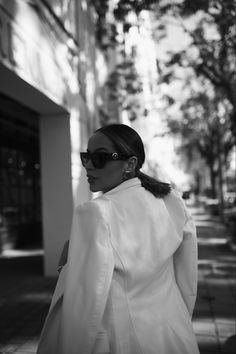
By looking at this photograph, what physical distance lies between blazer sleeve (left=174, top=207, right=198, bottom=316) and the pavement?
2297mm

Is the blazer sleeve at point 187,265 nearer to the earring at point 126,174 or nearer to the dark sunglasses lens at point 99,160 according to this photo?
the earring at point 126,174

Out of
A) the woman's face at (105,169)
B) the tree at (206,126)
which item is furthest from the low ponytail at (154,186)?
the tree at (206,126)

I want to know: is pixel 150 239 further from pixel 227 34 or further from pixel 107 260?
pixel 227 34

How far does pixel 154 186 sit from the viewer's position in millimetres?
1651

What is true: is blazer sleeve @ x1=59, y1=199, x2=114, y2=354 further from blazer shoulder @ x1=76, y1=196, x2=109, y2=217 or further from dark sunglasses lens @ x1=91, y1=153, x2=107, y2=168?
dark sunglasses lens @ x1=91, y1=153, x2=107, y2=168

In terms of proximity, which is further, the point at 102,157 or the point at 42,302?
the point at 42,302

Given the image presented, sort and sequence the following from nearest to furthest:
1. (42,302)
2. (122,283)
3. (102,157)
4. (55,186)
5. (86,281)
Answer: (86,281) → (122,283) → (102,157) → (42,302) → (55,186)

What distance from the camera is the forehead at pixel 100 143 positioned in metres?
1.56

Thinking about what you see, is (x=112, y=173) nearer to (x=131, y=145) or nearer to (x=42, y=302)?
(x=131, y=145)

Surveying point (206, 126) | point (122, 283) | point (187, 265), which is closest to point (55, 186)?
point (187, 265)

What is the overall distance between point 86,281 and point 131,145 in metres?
0.57

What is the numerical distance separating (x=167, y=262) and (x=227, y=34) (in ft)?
17.8

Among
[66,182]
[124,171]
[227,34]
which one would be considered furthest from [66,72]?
[124,171]

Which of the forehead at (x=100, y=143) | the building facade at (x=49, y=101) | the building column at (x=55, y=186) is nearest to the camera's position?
the forehead at (x=100, y=143)
